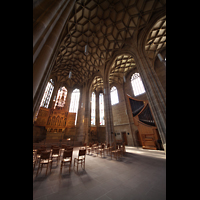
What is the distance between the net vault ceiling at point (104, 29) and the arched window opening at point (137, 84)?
6.95 feet

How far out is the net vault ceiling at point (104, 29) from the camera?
811 centimetres

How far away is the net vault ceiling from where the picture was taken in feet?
26.6

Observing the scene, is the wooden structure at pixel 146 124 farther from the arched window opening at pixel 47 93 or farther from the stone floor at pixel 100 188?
the arched window opening at pixel 47 93

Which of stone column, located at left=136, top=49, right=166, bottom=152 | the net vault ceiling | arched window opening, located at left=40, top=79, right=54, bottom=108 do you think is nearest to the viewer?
stone column, located at left=136, top=49, right=166, bottom=152

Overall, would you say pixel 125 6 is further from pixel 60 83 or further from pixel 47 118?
pixel 47 118

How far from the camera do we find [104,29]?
988cm

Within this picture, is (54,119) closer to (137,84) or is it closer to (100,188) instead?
(100,188)

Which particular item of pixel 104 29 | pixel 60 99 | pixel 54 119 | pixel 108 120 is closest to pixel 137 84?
pixel 108 120

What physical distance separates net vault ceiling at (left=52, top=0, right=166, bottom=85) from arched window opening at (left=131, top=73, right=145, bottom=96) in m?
2.12

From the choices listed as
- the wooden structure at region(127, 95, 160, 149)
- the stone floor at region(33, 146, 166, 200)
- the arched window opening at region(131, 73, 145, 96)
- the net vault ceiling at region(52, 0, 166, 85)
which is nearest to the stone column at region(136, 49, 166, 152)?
the wooden structure at region(127, 95, 160, 149)

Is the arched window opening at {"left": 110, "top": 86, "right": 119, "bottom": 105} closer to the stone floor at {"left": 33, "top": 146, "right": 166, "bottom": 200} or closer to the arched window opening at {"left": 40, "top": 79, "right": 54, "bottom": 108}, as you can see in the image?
the arched window opening at {"left": 40, "top": 79, "right": 54, "bottom": 108}
